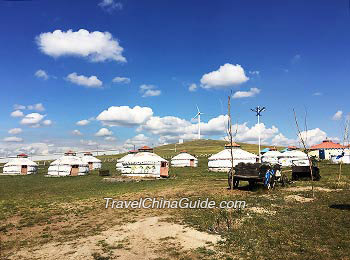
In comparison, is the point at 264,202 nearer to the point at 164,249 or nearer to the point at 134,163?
the point at 164,249

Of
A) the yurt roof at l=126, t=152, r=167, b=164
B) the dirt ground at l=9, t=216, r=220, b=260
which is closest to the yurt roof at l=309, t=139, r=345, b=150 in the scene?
the yurt roof at l=126, t=152, r=167, b=164

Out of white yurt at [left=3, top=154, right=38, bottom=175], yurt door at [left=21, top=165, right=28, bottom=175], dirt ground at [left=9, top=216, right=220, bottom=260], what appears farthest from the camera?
yurt door at [left=21, top=165, right=28, bottom=175]

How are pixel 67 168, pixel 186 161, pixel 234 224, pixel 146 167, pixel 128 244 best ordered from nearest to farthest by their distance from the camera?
pixel 128 244 → pixel 234 224 → pixel 146 167 → pixel 67 168 → pixel 186 161

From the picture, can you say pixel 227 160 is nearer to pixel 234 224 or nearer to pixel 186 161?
pixel 186 161

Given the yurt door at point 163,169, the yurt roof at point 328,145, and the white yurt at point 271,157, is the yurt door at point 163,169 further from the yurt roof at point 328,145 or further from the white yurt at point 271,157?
the yurt roof at point 328,145

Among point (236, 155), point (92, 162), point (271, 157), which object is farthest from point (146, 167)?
point (92, 162)

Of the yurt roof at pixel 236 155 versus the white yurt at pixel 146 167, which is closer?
the white yurt at pixel 146 167

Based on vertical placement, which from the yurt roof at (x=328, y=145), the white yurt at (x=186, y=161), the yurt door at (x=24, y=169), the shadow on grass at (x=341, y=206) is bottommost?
the shadow on grass at (x=341, y=206)

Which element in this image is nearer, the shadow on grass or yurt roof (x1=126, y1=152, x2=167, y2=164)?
the shadow on grass

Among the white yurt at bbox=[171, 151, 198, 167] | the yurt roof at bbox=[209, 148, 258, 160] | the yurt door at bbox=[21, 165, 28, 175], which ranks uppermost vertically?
the yurt roof at bbox=[209, 148, 258, 160]

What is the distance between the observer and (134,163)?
126ft

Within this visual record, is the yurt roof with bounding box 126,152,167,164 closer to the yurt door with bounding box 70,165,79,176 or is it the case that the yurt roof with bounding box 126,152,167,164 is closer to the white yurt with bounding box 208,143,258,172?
the white yurt with bounding box 208,143,258,172

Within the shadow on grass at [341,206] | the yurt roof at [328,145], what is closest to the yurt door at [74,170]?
the shadow on grass at [341,206]

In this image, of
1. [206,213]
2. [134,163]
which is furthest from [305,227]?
[134,163]
